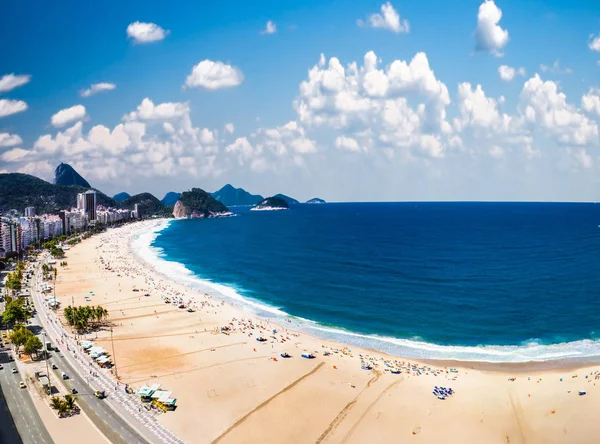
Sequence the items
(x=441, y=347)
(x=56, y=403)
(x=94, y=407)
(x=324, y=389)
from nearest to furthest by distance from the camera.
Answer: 1. (x=56, y=403)
2. (x=94, y=407)
3. (x=324, y=389)
4. (x=441, y=347)

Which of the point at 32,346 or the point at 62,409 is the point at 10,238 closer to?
the point at 32,346

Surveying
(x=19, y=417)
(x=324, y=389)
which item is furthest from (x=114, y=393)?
(x=324, y=389)

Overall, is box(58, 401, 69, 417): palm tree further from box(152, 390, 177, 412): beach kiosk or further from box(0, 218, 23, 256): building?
box(0, 218, 23, 256): building

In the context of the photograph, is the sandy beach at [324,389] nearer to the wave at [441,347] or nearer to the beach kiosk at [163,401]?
the beach kiosk at [163,401]

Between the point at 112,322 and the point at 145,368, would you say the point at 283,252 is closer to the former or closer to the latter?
the point at 112,322

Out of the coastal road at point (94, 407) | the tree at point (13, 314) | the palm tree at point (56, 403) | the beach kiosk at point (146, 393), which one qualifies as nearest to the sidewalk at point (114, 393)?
the coastal road at point (94, 407)

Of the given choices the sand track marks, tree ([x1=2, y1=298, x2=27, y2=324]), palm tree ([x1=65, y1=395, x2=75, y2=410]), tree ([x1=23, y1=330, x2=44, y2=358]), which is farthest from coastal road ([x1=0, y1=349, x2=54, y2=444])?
tree ([x1=2, y1=298, x2=27, y2=324])
